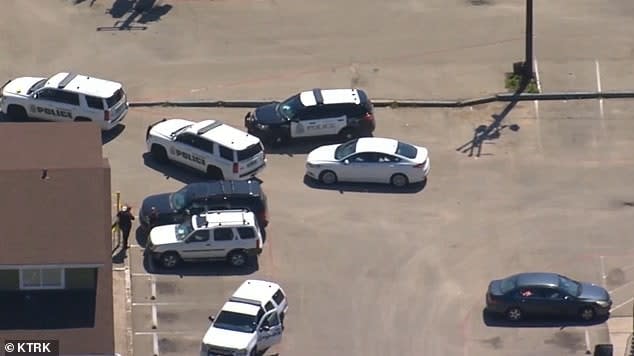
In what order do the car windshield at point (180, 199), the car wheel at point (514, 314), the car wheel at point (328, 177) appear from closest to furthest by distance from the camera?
1. the car wheel at point (514, 314)
2. the car windshield at point (180, 199)
3. the car wheel at point (328, 177)

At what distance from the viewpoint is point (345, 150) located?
65562mm

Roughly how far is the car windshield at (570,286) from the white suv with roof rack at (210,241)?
9.77m

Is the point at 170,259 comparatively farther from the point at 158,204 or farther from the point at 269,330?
the point at 269,330

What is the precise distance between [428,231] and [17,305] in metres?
15.6

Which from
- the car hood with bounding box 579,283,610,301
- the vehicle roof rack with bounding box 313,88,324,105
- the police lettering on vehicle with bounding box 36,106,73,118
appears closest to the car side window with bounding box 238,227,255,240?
the vehicle roof rack with bounding box 313,88,324,105

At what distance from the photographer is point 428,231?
63.0 metres

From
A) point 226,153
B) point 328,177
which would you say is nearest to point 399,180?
point 328,177

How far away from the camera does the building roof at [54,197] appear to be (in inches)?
2101

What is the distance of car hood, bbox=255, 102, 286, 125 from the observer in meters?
67.7

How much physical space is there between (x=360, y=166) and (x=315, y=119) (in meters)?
3.55

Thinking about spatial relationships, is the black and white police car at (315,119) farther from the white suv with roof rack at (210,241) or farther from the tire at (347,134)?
the white suv with roof rack at (210,241)

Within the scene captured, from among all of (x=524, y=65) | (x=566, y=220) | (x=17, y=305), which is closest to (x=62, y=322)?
(x=17, y=305)

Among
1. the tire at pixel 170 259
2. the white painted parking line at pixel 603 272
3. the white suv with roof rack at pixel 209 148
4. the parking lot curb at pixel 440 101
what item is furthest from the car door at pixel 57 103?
the white painted parking line at pixel 603 272

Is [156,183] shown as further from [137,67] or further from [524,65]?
[524,65]
